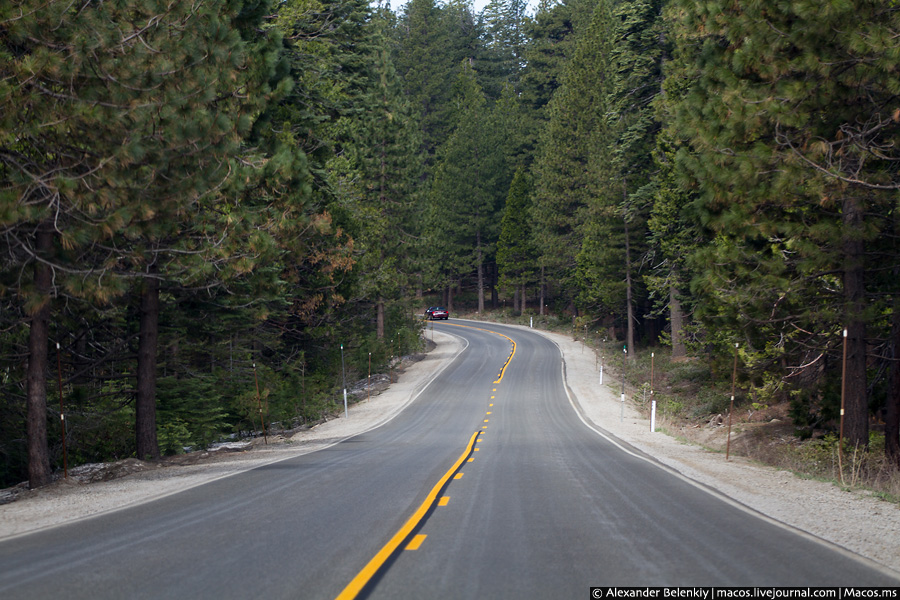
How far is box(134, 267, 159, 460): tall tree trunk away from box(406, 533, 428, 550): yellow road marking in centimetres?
1146

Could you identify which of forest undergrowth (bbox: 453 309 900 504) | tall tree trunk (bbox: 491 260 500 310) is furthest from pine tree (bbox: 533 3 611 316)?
forest undergrowth (bbox: 453 309 900 504)

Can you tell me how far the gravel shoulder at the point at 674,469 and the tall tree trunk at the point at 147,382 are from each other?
80cm

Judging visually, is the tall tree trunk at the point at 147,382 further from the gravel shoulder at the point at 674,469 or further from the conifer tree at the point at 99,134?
the conifer tree at the point at 99,134

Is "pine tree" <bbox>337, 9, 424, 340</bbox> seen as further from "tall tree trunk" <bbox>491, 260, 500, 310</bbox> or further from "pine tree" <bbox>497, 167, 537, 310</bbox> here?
"tall tree trunk" <bbox>491, 260, 500, 310</bbox>

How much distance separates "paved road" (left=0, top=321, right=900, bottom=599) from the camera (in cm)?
564

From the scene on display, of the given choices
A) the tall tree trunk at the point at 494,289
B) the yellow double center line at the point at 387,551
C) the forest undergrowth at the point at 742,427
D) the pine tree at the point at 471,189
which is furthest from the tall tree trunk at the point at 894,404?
the tall tree trunk at the point at 494,289

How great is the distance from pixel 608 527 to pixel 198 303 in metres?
14.5

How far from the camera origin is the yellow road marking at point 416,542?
6.77 m

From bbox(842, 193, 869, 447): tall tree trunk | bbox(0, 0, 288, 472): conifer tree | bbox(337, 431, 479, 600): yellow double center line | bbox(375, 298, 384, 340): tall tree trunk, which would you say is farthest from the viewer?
bbox(375, 298, 384, 340): tall tree trunk

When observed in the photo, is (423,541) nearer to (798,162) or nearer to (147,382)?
(798,162)

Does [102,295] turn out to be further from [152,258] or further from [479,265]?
[479,265]

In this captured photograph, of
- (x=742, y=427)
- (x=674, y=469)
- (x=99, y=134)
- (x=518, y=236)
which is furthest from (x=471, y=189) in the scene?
(x=99, y=134)

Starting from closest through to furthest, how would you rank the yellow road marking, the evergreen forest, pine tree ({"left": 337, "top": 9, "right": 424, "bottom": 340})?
the yellow road marking
the evergreen forest
pine tree ({"left": 337, "top": 9, "right": 424, "bottom": 340})

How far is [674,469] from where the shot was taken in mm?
13469
